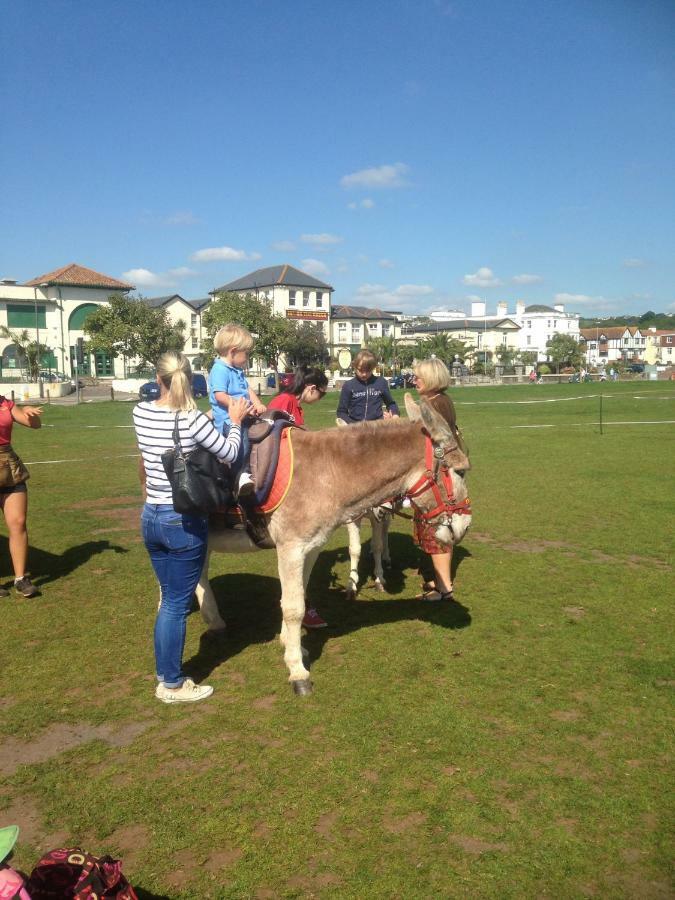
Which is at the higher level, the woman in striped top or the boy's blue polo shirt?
the boy's blue polo shirt

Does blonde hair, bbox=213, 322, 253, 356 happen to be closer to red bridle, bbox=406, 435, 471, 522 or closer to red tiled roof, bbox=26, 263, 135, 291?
red bridle, bbox=406, 435, 471, 522

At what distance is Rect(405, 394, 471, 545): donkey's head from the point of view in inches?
203

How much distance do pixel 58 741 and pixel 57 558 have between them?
496 centimetres

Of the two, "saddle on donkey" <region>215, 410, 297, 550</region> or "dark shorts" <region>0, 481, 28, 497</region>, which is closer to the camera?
"saddle on donkey" <region>215, 410, 297, 550</region>

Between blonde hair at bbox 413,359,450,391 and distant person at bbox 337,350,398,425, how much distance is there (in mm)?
1121

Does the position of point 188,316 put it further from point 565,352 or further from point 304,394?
point 304,394

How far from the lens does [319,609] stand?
703cm

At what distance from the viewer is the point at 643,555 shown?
8648 millimetres

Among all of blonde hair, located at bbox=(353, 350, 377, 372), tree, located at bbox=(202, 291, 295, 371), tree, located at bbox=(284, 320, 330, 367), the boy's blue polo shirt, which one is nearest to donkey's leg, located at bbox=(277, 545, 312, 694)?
the boy's blue polo shirt

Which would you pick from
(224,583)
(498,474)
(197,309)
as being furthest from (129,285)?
(224,583)

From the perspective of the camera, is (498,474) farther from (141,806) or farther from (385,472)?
(141,806)

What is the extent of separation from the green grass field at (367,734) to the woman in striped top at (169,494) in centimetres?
75

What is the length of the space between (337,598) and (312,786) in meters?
3.51

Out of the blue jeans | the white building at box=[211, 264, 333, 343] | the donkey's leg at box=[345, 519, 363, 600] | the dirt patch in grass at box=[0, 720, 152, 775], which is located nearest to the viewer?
the dirt patch in grass at box=[0, 720, 152, 775]
